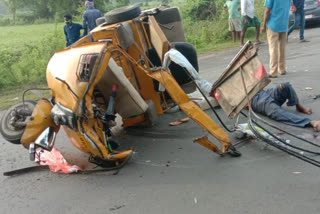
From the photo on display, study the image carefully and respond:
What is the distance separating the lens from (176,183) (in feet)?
11.4

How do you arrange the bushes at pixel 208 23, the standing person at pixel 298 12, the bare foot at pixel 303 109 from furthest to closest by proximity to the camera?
the bushes at pixel 208 23, the standing person at pixel 298 12, the bare foot at pixel 303 109

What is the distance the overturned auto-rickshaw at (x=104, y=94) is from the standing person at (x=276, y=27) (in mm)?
3295

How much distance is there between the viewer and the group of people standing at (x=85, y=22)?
9086mm

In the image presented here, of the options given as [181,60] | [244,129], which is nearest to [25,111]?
[181,60]

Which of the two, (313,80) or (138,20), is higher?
(138,20)

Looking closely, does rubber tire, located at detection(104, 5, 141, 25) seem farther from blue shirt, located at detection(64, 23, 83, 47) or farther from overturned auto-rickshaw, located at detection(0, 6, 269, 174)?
blue shirt, located at detection(64, 23, 83, 47)

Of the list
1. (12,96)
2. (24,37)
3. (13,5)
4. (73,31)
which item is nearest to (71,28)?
(73,31)

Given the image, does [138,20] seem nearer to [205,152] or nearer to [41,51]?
[205,152]

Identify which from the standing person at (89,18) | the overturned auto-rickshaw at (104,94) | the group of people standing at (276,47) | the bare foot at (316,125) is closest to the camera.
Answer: the overturned auto-rickshaw at (104,94)

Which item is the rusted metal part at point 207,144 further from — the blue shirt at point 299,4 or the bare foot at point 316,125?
the blue shirt at point 299,4

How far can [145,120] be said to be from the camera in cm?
488

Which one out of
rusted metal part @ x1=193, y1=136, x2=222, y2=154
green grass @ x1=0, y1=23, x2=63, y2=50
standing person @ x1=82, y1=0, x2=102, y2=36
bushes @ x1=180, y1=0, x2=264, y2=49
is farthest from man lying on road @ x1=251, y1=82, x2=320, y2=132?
green grass @ x1=0, y1=23, x2=63, y2=50

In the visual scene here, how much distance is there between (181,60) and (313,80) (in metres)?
3.63

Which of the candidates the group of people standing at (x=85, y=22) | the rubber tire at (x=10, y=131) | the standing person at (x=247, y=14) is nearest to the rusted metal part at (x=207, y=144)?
the rubber tire at (x=10, y=131)
